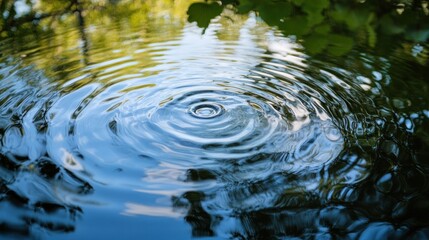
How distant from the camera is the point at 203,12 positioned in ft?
2.80

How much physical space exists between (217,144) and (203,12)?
1.12 metres

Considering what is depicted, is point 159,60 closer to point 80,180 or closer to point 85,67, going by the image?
point 85,67

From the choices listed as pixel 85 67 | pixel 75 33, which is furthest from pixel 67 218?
pixel 75 33

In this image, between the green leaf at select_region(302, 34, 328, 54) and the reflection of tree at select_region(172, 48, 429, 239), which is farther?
the reflection of tree at select_region(172, 48, 429, 239)

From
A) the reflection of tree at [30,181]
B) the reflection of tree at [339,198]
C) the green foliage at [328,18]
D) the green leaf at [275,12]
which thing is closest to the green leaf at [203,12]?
the green foliage at [328,18]

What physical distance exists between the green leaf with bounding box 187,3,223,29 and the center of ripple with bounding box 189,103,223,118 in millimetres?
1365

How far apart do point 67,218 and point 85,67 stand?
1805 millimetres

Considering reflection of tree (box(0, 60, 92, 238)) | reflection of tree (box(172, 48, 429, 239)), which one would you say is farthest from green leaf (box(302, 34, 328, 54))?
reflection of tree (box(0, 60, 92, 238))

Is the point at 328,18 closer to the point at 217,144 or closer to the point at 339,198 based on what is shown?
the point at 339,198

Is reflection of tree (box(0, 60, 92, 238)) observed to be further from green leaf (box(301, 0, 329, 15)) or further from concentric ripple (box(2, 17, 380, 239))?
green leaf (box(301, 0, 329, 15))

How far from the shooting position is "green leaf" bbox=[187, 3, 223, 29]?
85cm

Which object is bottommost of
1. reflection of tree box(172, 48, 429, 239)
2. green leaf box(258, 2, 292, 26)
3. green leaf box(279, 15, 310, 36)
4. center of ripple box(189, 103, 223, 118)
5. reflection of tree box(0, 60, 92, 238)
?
reflection of tree box(172, 48, 429, 239)

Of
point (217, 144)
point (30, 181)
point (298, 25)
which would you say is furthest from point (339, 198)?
point (30, 181)

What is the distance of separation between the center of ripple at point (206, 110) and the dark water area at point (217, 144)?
0.04 ft
